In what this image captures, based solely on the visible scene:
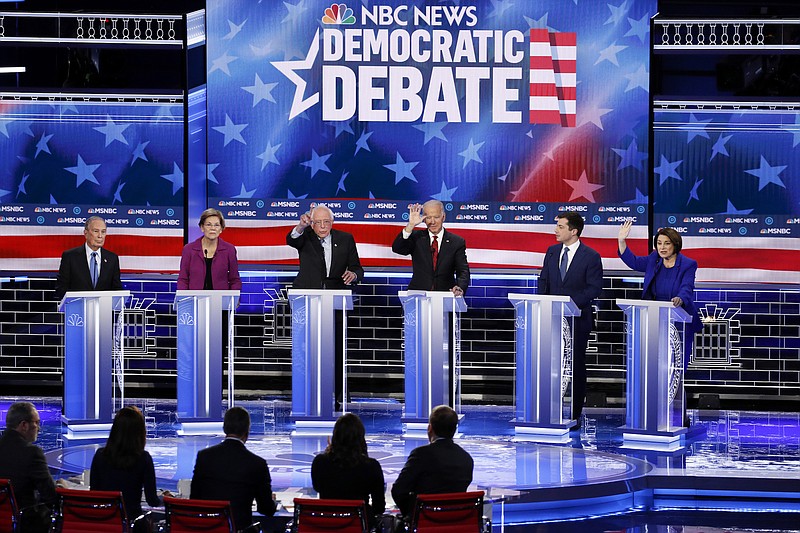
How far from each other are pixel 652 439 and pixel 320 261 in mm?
2539

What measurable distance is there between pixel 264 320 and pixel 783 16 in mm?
4859

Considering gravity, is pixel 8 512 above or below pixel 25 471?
below

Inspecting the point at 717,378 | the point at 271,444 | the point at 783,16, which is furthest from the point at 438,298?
the point at 783,16

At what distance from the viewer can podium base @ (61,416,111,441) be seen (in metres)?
8.55

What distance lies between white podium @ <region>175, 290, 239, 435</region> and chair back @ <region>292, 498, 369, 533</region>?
363 cm

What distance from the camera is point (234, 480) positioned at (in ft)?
17.8

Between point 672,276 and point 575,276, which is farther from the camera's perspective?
point 575,276

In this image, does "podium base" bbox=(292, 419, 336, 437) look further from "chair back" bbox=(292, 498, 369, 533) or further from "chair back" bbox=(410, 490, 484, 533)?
"chair back" bbox=(292, 498, 369, 533)

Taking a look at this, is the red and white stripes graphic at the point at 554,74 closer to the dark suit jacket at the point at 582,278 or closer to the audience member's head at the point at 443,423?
the dark suit jacket at the point at 582,278

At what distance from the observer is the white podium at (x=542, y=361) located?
28.1 ft

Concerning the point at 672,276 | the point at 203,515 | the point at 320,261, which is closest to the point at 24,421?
the point at 203,515

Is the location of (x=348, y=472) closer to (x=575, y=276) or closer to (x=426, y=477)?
(x=426, y=477)

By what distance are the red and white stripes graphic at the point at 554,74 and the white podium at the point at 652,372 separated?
100 inches

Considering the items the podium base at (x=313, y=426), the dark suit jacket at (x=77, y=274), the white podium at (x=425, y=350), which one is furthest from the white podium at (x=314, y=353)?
the dark suit jacket at (x=77, y=274)
